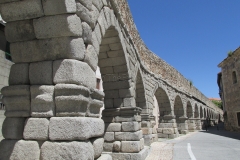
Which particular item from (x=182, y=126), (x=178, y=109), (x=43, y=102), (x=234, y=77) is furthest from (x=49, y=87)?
(x=234, y=77)

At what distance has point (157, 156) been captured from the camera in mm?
6855

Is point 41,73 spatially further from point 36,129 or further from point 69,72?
point 36,129

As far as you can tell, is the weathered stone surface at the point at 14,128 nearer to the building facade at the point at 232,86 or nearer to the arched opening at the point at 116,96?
the arched opening at the point at 116,96

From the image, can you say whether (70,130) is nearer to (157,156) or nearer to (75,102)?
(75,102)

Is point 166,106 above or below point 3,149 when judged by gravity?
above

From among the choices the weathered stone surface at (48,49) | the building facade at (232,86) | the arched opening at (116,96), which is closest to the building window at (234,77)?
the building facade at (232,86)

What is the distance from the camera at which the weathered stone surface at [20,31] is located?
279 centimetres

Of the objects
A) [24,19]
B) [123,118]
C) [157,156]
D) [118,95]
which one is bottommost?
[157,156]

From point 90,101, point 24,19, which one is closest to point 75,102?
point 90,101

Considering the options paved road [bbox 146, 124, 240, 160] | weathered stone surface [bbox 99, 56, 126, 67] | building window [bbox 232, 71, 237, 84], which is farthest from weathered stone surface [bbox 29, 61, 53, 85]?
building window [bbox 232, 71, 237, 84]

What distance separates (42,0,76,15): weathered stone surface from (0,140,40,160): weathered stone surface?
5.32 feet

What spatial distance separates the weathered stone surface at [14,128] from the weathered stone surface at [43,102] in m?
0.21

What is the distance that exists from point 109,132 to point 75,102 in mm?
3878

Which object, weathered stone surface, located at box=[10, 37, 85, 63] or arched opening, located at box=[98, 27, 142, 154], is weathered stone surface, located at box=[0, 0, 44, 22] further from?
arched opening, located at box=[98, 27, 142, 154]
